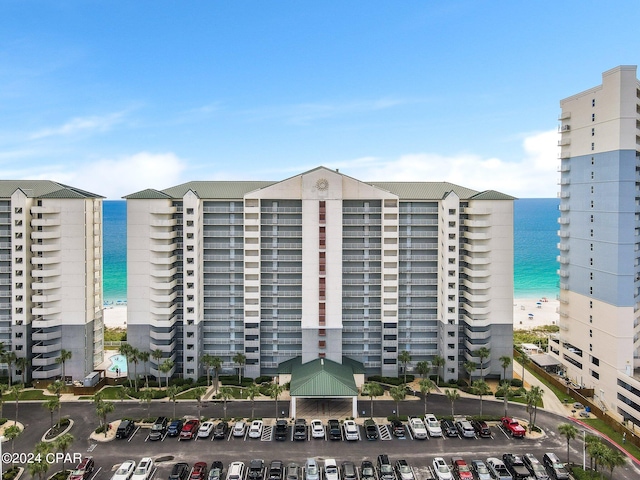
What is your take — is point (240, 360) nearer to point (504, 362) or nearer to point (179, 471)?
point (179, 471)

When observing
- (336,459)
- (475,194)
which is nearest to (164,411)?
(336,459)

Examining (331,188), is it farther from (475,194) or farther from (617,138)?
(617,138)

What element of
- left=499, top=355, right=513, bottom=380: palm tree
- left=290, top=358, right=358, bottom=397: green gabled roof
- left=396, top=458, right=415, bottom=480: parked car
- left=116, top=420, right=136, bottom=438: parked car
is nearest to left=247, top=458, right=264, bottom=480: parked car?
left=290, top=358, right=358, bottom=397: green gabled roof

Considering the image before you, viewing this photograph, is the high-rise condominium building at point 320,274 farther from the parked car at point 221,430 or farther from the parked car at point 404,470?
the parked car at point 404,470

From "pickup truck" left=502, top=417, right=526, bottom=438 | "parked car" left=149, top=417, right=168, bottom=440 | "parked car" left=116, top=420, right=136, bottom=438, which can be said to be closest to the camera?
"parked car" left=149, top=417, right=168, bottom=440

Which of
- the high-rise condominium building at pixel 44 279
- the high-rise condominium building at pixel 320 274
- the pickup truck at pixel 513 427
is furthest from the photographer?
the high-rise condominium building at pixel 320 274

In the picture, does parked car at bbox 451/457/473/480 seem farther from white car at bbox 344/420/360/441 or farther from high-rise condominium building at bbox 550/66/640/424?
high-rise condominium building at bbox 550/66/640/424

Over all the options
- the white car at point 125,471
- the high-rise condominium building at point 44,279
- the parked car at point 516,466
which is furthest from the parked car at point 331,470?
the high-rise condominium building at point 44,279
